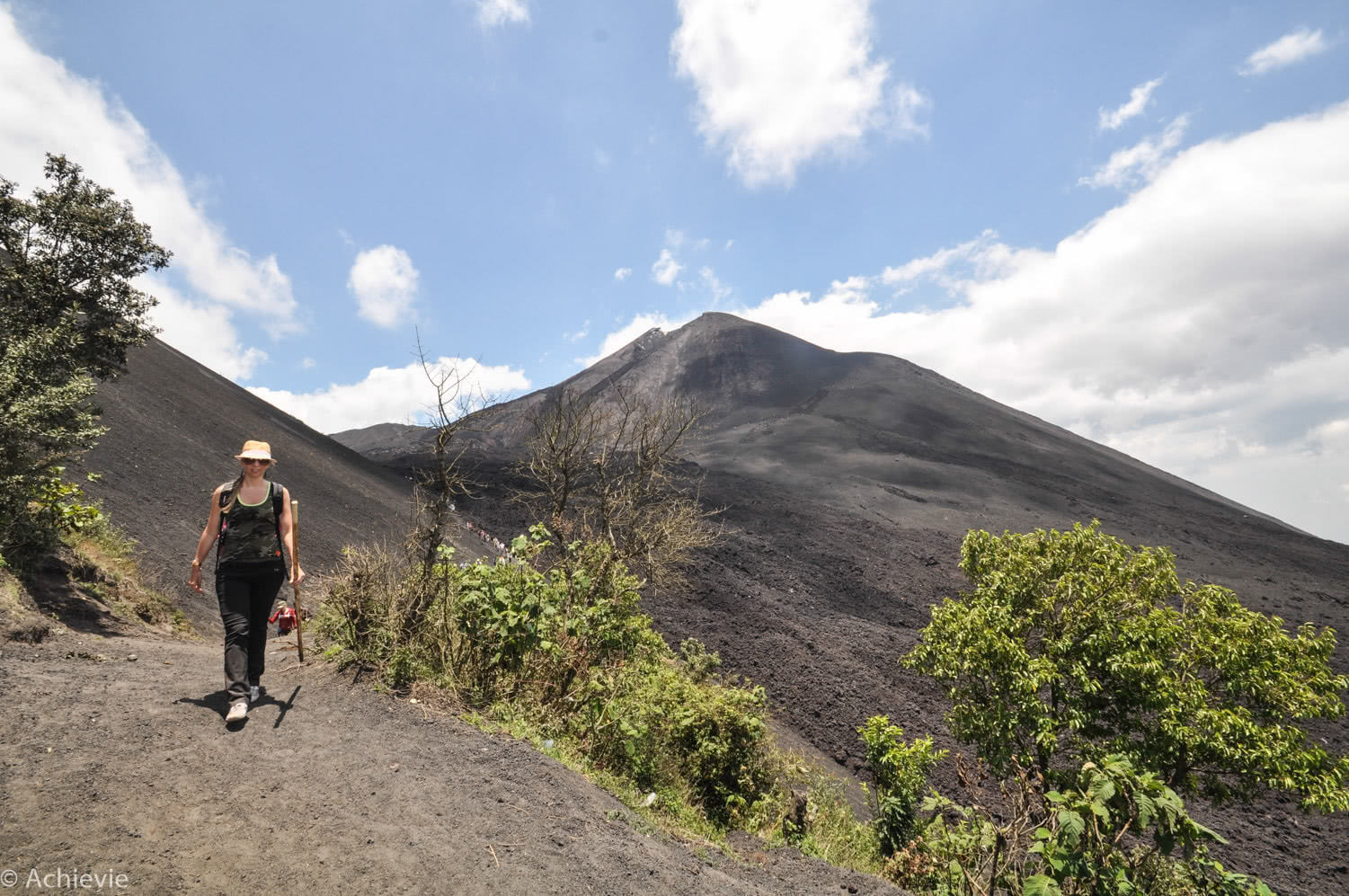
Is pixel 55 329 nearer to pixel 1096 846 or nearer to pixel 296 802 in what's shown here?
pixel 296 802

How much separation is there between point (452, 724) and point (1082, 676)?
631cm

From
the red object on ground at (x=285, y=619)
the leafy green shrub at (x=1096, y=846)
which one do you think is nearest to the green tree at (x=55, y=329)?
the red object on ground at (x=285, y=619)

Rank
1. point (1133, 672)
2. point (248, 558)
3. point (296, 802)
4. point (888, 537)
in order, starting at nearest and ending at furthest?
point (296, 802) → point (248, 558) → point (1133, 672) → point (888, 537)

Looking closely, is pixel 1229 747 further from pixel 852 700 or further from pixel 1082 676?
pixel 852 700

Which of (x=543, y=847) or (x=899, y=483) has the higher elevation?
(x=899, y=483)

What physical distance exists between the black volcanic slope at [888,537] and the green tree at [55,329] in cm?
397

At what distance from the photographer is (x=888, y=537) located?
77.3ft

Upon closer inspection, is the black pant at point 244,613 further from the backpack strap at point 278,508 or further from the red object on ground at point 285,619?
the red object on ground at point 285,619

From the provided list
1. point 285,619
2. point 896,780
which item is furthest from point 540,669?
point 285,619

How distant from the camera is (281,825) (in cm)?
280

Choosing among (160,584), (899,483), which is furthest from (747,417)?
→ (160,584)

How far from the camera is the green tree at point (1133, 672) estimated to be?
19.4ft

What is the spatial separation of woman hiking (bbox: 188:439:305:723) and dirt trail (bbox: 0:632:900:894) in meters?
0.34

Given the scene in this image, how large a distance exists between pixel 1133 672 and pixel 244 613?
8.02 meters
